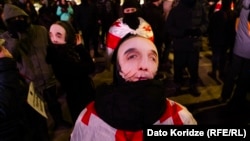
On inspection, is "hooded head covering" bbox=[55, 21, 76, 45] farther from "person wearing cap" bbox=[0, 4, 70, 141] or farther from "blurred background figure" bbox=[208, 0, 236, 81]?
"blurred background figure" bbox=[208, 0, 236, 81]

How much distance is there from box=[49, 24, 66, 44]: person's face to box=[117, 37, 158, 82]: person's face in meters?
1.88

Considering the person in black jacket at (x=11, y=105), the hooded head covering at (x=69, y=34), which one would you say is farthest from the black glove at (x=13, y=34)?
the person in black jacket at (x=11, y=105)

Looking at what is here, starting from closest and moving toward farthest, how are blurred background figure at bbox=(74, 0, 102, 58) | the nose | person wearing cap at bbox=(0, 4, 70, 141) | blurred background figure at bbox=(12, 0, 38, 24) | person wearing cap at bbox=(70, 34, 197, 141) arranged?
person wearing cap at bbox=(70, 34, 197, 141) → the nose → person wearing cap at bbox=(0, 4, 70, 141) → blurred background figure at bbox=(12, 0, 38, 24) → blurred background figure at bbox=(74, 0, 102, 58)

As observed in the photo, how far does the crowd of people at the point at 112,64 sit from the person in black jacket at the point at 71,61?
11 mm

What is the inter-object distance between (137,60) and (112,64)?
5.47 ft

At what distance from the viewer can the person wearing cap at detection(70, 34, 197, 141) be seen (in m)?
1.61

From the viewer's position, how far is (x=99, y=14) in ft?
28.4

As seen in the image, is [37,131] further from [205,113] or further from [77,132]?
[205,113]

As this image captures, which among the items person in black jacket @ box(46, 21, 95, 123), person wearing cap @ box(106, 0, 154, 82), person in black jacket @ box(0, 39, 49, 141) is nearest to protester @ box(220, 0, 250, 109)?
person wearing cap @ box(106, 0, 154, 82)

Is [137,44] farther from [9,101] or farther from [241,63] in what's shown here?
[241,63]

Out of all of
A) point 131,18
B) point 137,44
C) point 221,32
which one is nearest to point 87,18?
point 221,32

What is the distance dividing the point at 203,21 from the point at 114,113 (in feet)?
12.6

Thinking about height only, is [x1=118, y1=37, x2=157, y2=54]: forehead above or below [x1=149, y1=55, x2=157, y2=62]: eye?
above

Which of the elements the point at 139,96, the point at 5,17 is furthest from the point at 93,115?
the point at 5,17
